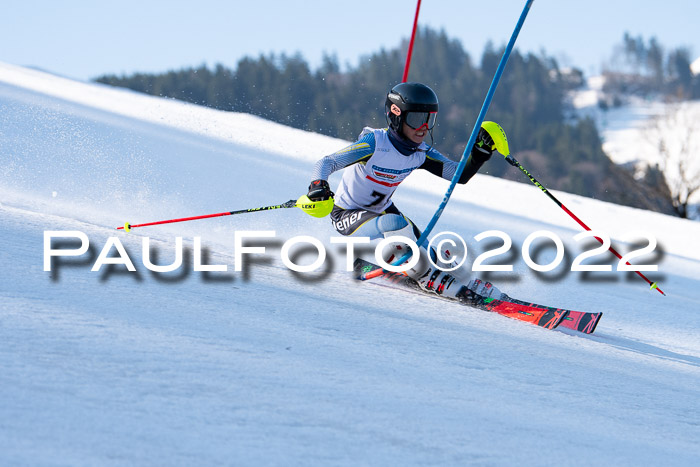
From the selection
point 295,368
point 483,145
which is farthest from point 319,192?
point 295,368

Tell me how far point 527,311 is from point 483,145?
1129 mm

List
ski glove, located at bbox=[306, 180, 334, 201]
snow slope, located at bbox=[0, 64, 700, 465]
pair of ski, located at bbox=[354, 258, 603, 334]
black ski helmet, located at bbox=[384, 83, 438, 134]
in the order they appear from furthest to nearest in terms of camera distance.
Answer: black ski helmet, located at bbox=[384, 83, 438, 134]
ski glove, located at bbox=[306, 180, 334, 201]
pair of ski, located at bbox=[354, 258, 603, 334]
snow slope, located at bbox=[0, 64, 700, 465]

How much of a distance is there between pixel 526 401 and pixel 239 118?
15.2 metres

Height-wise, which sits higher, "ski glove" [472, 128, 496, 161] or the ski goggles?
the ski goggles

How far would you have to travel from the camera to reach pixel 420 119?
4168 millimetres

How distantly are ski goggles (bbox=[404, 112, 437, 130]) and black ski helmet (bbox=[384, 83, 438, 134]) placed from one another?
0.02 meters

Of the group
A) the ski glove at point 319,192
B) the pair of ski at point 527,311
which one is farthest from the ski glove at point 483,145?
the ski glove at point 319,192

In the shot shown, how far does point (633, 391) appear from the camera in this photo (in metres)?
2.52

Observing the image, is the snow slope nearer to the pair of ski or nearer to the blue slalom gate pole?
the pair of ski

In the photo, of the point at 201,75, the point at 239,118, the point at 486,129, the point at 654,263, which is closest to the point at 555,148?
the point at 201,75

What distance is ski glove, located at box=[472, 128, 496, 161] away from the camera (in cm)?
429

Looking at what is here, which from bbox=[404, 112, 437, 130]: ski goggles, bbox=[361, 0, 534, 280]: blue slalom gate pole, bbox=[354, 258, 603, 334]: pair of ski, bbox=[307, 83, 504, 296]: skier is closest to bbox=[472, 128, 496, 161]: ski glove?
bbox=[307, 83, 504, 296]: skier

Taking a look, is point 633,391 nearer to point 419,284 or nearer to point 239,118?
point 419,284

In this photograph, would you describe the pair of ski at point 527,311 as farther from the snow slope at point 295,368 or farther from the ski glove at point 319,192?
the ski glove at point 319,192
